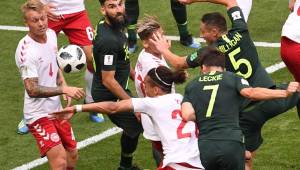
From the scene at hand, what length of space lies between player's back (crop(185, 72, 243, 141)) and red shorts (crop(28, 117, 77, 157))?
1.95 m

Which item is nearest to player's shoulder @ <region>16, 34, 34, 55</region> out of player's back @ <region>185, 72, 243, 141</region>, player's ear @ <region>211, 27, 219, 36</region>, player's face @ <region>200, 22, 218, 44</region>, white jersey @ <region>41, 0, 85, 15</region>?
player's face @ <region>200, 22, 218, 44</region>

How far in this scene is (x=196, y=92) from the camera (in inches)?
339

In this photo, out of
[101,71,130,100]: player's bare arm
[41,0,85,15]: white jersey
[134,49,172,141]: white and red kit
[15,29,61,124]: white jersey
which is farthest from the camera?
[41,0,85,15]: white jersey

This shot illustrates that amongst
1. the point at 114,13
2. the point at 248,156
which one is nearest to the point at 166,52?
the point at 114,13

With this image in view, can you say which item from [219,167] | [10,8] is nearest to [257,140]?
[219,167]

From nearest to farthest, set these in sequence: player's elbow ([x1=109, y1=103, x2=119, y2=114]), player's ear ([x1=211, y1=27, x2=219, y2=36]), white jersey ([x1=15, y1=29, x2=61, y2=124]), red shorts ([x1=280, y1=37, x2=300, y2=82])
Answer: player's elbow ([x1=109, y1=103, x2=119, y2=114])
player's ear ([x1=211, y1=27, x2=219, y2=36])
white jersey ([x1=15, y1=29, x2=61, y2=124])
red shorts ([x1=280, y1=37, x2=300, y2=82])

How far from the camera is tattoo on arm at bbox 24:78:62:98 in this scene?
9508 millimetres

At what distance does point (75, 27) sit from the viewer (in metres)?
13.0

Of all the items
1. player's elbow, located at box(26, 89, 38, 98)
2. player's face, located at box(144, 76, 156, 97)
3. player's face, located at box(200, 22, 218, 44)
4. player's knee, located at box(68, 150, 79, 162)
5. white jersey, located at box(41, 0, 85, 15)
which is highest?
player's face, located at box(200, 22, 218, 44)

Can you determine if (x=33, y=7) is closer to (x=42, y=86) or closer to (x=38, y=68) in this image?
(x=38, y=68)

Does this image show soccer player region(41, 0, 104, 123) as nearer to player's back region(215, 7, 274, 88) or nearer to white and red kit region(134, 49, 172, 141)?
white and red kit region(134, 49, 172, 141)

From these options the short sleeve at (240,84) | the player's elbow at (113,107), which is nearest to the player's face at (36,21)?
the player's elbow at (113,107)

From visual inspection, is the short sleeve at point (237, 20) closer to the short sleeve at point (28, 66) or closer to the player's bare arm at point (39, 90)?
the player's bare arm at point (39, 90)

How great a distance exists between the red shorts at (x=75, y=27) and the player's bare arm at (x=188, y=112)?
4655 millimetres
